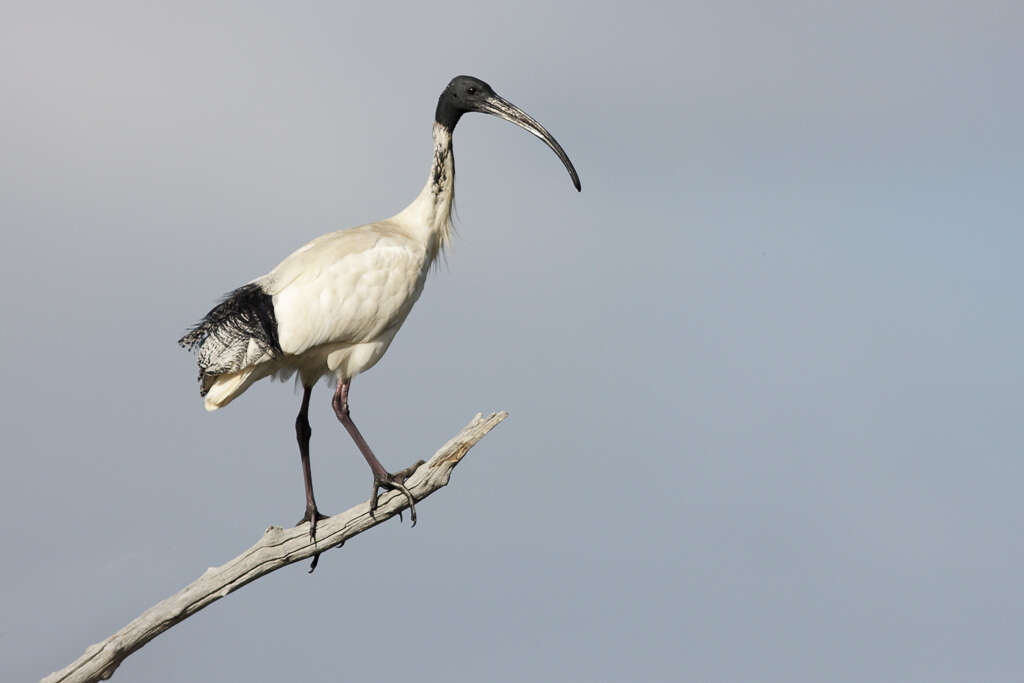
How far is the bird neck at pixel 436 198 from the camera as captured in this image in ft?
32.9

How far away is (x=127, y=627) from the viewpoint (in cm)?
873

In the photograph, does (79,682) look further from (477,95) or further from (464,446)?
(477,95)

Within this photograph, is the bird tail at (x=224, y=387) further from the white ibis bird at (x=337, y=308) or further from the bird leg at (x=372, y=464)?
the bird leg at (x=372, y=464)

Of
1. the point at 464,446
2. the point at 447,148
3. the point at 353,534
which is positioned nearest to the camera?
the point at 464,446

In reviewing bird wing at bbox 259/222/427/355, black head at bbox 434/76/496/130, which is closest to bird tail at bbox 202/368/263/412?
bird wing at bbox 259/222/427/355

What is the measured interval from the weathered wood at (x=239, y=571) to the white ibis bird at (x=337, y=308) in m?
0.10

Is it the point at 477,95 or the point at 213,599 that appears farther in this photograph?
the point at 477,95

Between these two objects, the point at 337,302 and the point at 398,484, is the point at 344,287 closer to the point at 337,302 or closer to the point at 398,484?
the point at 337,302

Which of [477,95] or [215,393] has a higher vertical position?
[477,95]

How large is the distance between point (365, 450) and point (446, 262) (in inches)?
75.0

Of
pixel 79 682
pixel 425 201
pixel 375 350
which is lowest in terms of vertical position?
pixel 79 682

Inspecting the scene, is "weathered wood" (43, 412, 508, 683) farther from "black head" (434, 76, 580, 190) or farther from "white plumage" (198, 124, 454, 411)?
"black head" (434, 76, 580, 190)

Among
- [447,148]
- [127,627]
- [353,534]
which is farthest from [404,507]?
[447,148]

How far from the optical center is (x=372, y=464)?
8.93 m
